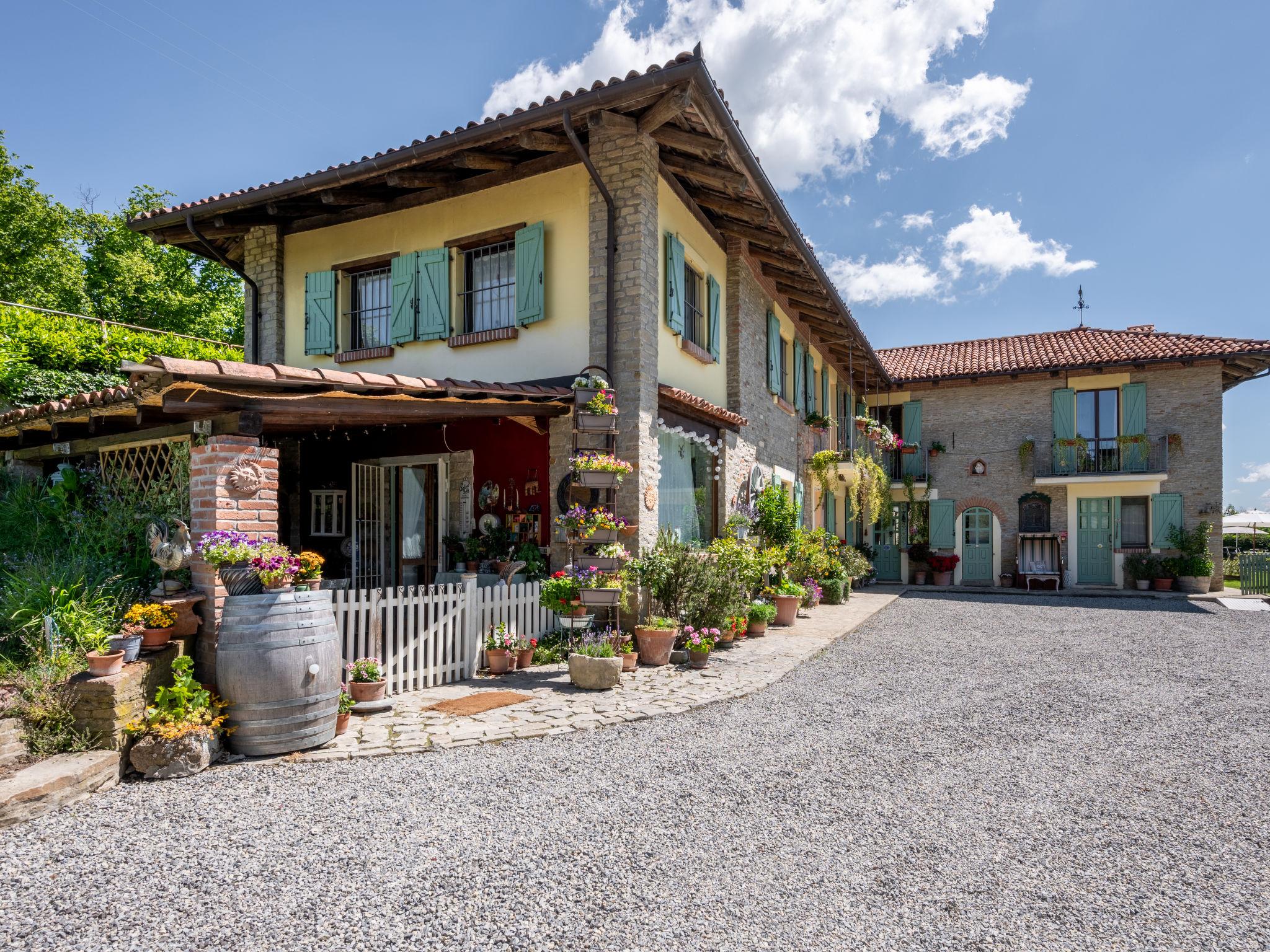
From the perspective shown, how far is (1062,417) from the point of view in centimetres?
1819

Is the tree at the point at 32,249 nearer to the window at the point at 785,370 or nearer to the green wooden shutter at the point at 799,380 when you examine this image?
the window at the point at 785,370

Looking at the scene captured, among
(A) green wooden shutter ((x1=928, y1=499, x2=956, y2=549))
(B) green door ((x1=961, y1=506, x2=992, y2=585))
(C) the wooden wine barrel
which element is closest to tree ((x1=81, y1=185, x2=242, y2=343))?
(C) the wooden wine barrel

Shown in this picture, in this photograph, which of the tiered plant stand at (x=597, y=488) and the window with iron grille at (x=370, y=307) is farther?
the window with iron grille at (x=370, y=307)

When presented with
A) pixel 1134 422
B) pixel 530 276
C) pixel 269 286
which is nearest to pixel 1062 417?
pixel 1134 422

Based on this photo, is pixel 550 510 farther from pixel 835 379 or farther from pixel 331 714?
pixel 835 379

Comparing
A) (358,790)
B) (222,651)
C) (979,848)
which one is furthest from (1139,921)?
(222,651)

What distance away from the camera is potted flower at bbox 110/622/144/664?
4.06 metres

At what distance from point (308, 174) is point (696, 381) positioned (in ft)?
16.6

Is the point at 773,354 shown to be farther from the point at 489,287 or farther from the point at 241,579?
the point at 241,579

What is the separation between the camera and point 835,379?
710 inches

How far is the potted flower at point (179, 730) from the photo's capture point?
3.94 meters

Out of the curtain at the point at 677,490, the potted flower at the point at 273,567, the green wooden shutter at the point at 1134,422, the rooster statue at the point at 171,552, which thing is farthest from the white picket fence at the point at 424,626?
the green wooden shutter at the point at 1134,422

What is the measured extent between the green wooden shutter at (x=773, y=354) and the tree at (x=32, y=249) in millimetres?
19050

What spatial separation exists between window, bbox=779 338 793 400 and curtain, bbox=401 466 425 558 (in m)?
6.61
